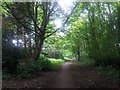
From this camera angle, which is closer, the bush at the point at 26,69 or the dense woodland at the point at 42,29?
the bush at the point at 26,69

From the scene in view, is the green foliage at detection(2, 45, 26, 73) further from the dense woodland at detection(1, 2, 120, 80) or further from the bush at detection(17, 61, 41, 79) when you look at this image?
the bush at detection(17, 61, 41, 79)

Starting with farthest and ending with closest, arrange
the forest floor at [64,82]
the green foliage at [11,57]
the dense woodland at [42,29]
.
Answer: the green foliage at [11,57] < the dense woodland at [42,29] < the forest floor at [64,82]

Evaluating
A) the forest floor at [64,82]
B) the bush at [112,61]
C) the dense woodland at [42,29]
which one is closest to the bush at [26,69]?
the dense woodland at [42,29]

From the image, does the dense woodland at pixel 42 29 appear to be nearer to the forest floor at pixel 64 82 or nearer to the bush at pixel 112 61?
the bush at pixel 112 61

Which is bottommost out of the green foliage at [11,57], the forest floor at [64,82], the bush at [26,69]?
the forest floor at [64,82]

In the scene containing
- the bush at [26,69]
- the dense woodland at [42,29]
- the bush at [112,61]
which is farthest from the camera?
the bush at [112,61]

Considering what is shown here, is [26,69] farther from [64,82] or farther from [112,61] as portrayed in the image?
[112,61]

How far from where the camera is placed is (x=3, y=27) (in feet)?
56.4

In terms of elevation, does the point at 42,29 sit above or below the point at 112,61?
above

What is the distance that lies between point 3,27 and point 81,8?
7.48 meters

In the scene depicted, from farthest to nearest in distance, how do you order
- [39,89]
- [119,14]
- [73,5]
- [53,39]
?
[53,39]
[73,5]
[119,14]
[39,89]

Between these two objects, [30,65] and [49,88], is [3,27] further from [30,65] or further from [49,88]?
[49,88]

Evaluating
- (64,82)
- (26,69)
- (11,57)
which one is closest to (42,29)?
(11,57)

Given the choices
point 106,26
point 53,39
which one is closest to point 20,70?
point 106,26
